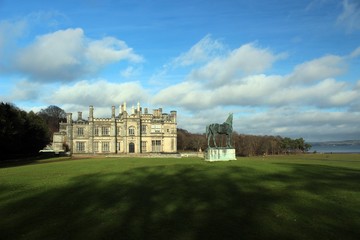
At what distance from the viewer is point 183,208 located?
13.6 metres

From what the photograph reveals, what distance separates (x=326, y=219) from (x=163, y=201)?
6149mm

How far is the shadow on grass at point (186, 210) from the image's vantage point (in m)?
11.0

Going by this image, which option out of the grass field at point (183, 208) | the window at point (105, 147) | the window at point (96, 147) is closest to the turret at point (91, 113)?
the window at point (96, 147)

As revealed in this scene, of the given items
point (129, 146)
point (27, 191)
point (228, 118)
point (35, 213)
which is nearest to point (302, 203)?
point (35, 213)

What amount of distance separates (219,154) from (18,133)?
35772mm

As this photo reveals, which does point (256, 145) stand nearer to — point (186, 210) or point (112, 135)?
point (112, 135)

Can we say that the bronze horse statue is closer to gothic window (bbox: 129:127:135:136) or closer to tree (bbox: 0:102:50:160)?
tree (bbox: 0:102:50:160)

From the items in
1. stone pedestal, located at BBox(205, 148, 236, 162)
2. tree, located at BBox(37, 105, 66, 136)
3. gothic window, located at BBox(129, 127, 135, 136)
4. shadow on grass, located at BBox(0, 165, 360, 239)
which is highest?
tree, located at BBox(37, 105, 66, 136)

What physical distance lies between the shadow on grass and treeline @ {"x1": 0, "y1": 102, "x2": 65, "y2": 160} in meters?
37.2

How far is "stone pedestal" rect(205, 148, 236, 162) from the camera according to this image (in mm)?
35000

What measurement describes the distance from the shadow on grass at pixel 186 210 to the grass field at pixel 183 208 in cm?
3

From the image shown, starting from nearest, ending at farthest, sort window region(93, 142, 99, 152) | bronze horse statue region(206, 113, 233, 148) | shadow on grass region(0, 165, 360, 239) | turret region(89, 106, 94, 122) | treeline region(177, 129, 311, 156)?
shadow on grass region(0, 165, 360, 239), bronze horse statue region(206, 113, 233, 148), turret region(89, 106, 94, 122), window region(93, 142, 99, 152), treeline region(177, 129, 311, 156)

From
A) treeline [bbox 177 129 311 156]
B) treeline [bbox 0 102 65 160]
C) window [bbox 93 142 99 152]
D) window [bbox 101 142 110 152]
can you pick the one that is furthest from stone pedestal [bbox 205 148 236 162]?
treeline [bbox 177 129 311 156]

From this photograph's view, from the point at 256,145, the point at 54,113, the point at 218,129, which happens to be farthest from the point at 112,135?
the point at 54,113
